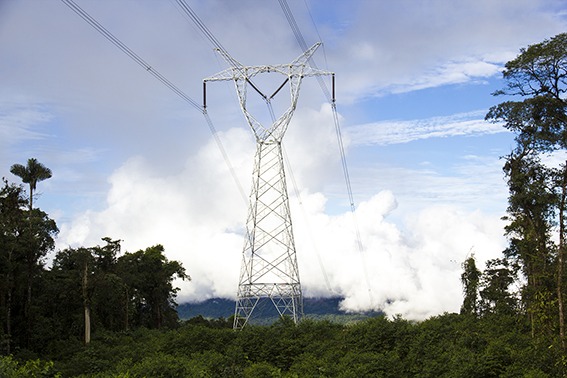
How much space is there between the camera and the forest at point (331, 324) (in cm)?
1934

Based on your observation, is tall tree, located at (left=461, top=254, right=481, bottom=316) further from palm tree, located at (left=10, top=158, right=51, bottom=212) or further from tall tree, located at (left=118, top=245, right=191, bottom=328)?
palm tree, located at (left=10, top=158, right=51, bottom=212)

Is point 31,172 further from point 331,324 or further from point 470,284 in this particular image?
point 470,284

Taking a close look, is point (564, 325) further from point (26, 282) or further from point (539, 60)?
point (26, 282)

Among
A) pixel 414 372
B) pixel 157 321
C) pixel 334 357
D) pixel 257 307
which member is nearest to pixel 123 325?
pixel 157 321

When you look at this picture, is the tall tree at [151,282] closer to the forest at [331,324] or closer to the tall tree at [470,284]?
the forest at [331,324]

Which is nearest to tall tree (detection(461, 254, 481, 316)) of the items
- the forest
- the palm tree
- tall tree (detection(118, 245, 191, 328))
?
the forest

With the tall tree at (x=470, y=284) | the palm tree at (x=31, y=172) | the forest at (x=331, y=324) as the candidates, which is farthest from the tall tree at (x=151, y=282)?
the tall tree at (x=470, y=284)

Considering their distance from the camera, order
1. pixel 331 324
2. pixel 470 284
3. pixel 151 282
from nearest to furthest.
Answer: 1. pixel 331 324
2. pixel 470 284
3. pixel 151 282

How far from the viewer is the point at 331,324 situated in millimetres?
31234

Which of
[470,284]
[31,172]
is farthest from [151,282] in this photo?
[470,284]

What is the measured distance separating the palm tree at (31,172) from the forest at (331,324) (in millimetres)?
64

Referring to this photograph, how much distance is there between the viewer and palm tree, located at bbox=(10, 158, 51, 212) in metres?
34.6

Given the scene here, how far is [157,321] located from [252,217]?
28.7 m

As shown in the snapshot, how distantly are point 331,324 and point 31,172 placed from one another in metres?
21.1
